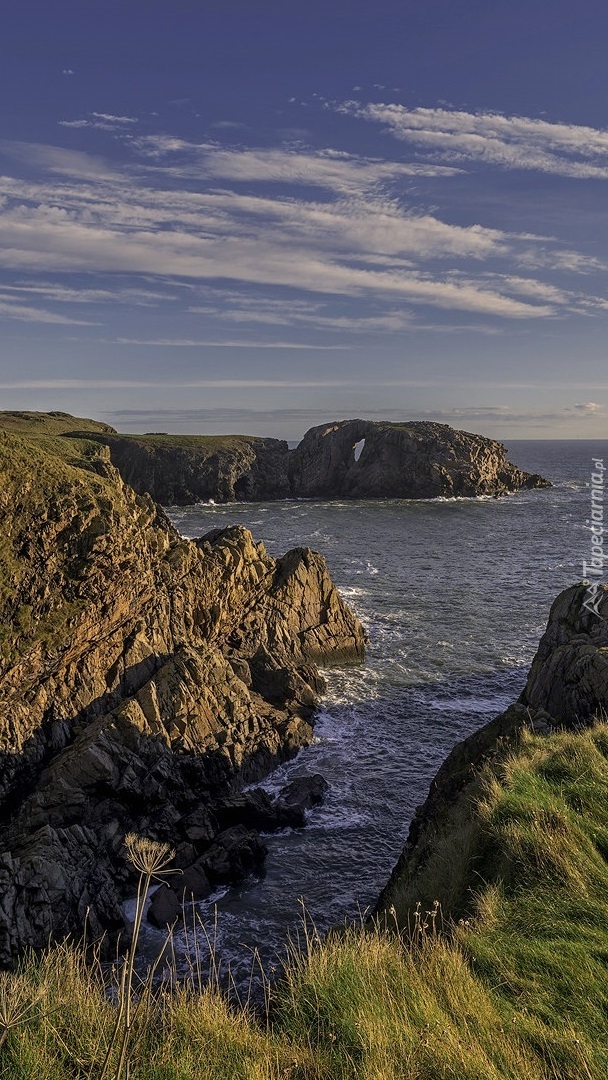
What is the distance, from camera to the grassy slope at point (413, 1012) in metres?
6.18

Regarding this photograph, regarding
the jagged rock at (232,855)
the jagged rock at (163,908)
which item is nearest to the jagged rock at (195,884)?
the jagged rock at (163,908)

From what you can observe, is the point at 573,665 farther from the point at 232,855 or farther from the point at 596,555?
the point at 596,555

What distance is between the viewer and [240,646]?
40781mm

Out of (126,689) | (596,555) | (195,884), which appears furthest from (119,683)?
(596,555)

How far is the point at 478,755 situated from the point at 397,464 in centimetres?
13551

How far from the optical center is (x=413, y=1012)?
6855mm

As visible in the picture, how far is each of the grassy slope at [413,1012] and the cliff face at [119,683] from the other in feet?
49.4

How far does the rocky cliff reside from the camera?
37.9ft

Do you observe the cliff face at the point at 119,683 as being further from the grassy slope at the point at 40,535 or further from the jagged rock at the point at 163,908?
the jagged rock at the point at 163,908

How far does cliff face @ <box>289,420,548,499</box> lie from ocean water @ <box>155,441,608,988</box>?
49.3 metres

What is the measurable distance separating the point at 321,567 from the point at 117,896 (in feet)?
94.7

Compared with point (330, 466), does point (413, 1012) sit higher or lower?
lower

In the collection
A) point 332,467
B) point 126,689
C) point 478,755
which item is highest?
point 332,467

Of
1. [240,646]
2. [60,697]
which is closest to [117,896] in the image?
[60,697]
